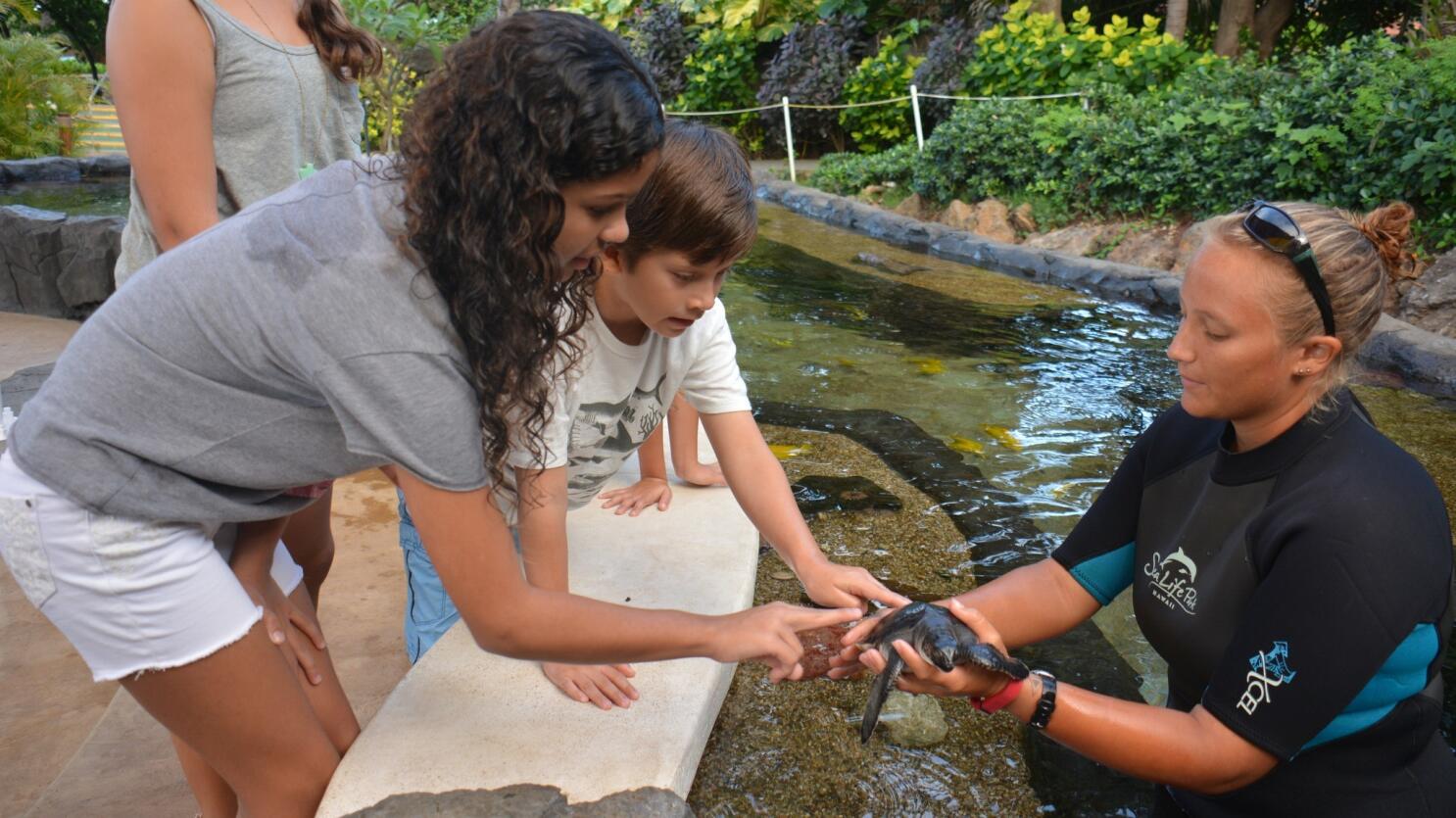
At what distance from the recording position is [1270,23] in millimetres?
13703

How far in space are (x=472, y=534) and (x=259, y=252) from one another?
476 millimetres

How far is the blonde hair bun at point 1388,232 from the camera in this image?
1939 mm

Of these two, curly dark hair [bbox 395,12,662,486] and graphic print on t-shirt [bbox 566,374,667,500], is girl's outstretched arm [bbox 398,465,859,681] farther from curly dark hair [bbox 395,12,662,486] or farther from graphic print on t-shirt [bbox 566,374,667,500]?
graphic print on t-shirt [bbox 566,374,667,500]

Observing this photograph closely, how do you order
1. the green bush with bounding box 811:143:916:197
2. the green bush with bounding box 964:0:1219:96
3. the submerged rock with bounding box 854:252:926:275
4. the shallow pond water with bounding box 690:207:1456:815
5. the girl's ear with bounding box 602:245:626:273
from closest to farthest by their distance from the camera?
1. the girl's ear with bounding box 602:245:626:273
2. the shallow pond water with bounding box 690:207:1456:815
3. the submerged rock with bounding box 854:252:926:275
4. the green bush with bounding box 964:0:1219:96
5. the green bush with bounding box 811:143:916:197

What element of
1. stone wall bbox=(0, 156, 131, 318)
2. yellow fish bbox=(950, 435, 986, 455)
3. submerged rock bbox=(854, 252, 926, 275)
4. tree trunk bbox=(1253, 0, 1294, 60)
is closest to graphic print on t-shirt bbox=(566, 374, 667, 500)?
yellow fish bbox=(950, 435, 986, 455)

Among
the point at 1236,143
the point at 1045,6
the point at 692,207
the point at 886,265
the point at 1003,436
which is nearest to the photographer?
the point at 692,207

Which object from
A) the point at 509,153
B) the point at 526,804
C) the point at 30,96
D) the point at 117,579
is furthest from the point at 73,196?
the point at 509,153

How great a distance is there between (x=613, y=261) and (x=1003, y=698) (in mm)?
1114

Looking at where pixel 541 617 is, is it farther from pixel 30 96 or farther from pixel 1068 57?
pixel 30 96

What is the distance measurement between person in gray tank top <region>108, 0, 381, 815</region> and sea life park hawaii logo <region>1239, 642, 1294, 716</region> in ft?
5.25

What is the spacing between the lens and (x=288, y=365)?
4.83 feet

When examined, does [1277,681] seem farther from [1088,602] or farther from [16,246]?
[16,246]

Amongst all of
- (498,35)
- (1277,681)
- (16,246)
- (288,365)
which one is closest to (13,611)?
(288,365)

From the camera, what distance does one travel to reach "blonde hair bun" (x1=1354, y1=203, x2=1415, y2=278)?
6.36ft
